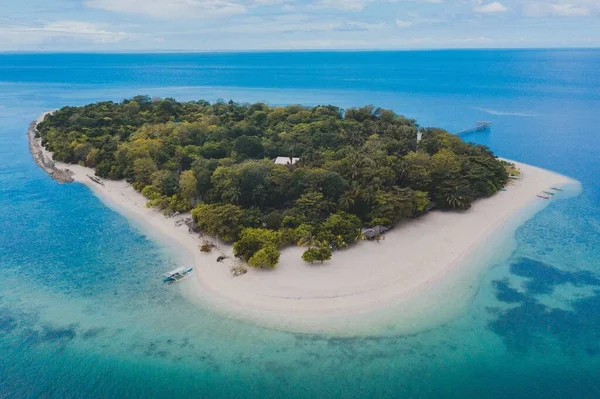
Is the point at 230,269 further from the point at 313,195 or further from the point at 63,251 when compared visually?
the point at 63,251

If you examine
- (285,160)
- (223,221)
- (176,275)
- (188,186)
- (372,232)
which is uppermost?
(285,160)

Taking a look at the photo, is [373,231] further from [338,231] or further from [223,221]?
[223,221]

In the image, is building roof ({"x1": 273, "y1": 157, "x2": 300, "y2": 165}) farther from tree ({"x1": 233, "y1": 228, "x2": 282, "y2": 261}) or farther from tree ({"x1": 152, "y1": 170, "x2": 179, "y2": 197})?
tree ({"x1": 233, "y1": 228, "x2": 282, "y2": 261})

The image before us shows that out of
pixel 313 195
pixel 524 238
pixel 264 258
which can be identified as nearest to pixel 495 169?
pixel 524 238

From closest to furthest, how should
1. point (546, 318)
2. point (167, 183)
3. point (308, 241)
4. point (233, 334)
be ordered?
point (233, 334) → point (546, 318) → point (308, 241) → point (167, 183)

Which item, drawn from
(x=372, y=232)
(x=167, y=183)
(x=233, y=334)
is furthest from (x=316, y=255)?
(x=167, y=183)

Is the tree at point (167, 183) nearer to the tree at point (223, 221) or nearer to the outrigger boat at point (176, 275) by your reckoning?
the tree at point (223, 221)

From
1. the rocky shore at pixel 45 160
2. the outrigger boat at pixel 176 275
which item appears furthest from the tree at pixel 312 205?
the rocky shore at pixel 45 160
